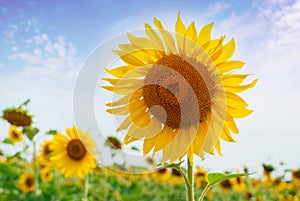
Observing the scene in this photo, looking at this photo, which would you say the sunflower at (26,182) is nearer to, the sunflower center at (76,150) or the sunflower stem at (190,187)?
the sunflower center at (76,150)

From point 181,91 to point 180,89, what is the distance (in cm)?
1

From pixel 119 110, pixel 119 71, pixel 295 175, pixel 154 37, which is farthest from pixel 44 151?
pixel 295 175

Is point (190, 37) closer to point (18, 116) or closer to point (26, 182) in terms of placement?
point (18, 116)

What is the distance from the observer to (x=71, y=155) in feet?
20.9

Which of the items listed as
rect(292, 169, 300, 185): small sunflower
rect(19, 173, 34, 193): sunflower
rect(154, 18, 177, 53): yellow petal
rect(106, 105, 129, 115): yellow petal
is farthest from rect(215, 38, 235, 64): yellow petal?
rect(292, 169, 300, 185): small sunflower

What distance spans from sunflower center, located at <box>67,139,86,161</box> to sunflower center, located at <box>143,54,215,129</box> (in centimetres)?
421

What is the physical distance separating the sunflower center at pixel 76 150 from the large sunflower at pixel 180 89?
402cm

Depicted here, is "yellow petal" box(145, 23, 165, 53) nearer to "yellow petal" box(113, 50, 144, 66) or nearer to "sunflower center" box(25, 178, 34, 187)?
"yellow petal" box(113, 50, 144, 66)

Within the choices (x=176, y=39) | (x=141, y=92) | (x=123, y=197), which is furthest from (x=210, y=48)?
(x=123, y=197)

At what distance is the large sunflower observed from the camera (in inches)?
88.1

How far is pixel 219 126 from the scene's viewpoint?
2.29 metres

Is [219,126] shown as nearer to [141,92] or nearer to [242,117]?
[242,117]

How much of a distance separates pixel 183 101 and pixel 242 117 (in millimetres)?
395

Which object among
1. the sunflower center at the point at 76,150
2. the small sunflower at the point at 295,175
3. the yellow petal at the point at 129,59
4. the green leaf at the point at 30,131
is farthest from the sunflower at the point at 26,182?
the small sunflower at the point at 295,175
